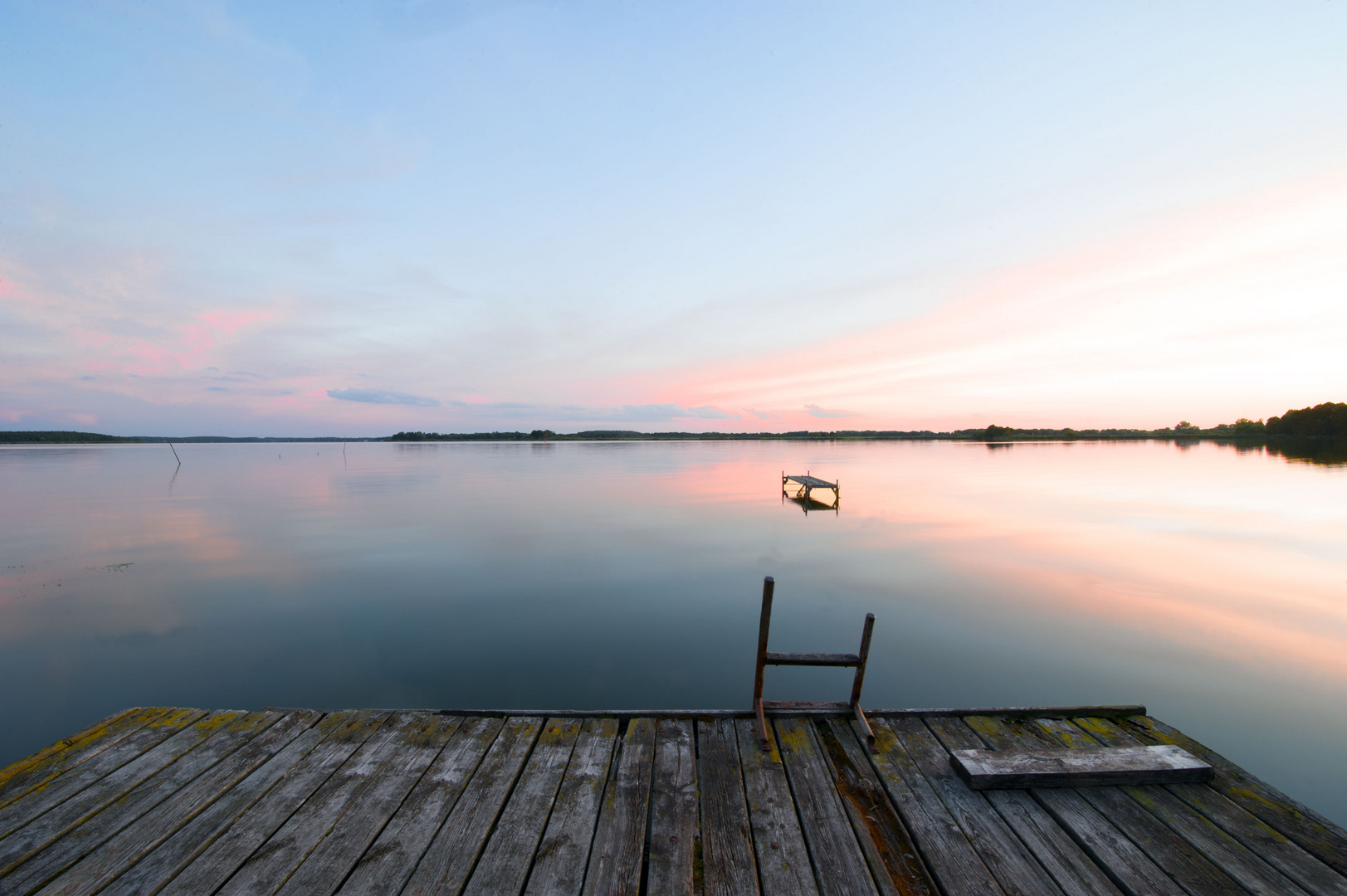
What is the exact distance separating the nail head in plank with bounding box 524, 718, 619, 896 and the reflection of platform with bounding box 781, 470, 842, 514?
25.9 meters

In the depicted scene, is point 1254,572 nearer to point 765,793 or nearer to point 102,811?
point 765,793

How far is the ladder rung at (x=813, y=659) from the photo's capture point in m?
5.36

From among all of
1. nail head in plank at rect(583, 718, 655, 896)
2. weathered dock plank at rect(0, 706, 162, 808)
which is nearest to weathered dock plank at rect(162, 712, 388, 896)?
weathered dock plank at rect(0, 706, 162, 808)

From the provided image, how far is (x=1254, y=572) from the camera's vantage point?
17.2 m

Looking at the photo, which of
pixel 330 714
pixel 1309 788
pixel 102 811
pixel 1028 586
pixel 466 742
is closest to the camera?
pixel 102 811

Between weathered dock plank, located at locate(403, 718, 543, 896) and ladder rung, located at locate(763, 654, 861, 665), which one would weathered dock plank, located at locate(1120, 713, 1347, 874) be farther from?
weathered dock plank, located at locate(403, 718, 543, 896)

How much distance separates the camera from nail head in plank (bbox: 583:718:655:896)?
3.46 m

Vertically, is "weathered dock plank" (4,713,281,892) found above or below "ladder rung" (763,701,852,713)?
below

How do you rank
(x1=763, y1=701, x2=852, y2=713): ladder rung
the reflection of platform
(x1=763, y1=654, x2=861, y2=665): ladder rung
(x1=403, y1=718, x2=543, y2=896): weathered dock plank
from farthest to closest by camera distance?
1. the reflection of platform
2. (x1=763, y1=701, x2=852, y2=713): ladder rung
3. (x1=763, y1=654, x2=861, y2=665): ladder rung
4. (x1=403, y1=718, x2=543, y2=896): weathered dock plank

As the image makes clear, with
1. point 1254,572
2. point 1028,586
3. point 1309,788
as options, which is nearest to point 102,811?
point 1309,788

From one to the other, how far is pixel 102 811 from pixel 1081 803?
8.23 m

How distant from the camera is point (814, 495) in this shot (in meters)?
37.2

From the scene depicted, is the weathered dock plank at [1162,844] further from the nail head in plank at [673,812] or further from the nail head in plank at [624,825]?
the nail head in plank at [624,825]

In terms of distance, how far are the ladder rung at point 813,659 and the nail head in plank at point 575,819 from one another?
1.87 meters
